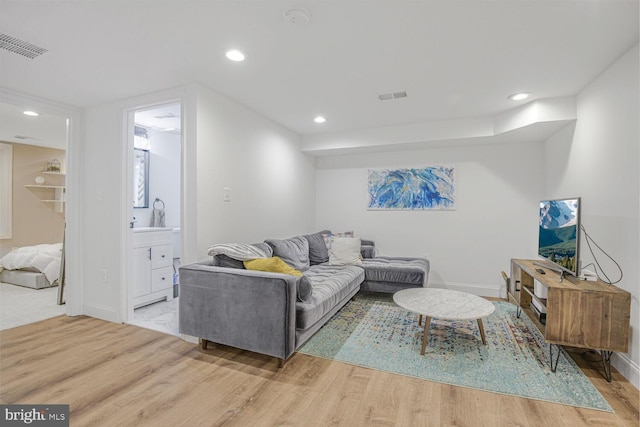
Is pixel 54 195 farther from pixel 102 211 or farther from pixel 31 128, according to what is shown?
pixel 102 211

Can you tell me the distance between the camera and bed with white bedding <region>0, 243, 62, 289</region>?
14.2 ft

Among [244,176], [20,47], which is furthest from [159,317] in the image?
[20,47]

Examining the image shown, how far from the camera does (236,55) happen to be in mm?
2203

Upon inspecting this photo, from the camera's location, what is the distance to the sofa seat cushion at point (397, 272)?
3.59 metres

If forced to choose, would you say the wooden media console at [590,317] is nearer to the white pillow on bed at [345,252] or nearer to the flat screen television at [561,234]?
the flat screen television at [561,234]

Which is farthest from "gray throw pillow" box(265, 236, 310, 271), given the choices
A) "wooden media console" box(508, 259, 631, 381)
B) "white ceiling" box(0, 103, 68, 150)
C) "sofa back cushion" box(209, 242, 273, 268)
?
"white ceiling" box(0, 103, 68, 150)

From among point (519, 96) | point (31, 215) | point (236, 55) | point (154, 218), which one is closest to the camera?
point (236, 55)

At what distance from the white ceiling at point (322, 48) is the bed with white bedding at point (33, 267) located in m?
2.68

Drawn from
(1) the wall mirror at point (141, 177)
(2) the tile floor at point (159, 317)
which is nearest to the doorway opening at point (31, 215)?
(1) the wall mirror at point (141, 177)

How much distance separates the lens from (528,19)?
1.79 meters

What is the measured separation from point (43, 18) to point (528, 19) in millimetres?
2906

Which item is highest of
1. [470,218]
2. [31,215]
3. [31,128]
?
[31,128]

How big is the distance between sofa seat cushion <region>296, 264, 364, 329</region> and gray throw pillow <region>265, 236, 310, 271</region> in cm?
13

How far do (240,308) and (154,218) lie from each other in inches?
103
